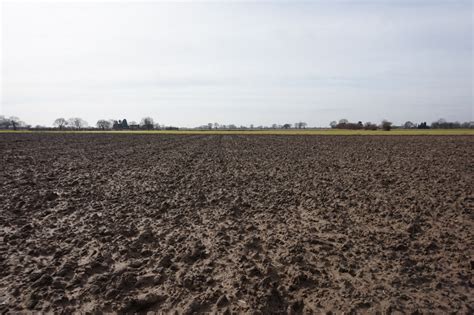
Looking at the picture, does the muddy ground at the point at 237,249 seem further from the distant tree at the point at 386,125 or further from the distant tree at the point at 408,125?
the distant tree at the point at 408,125

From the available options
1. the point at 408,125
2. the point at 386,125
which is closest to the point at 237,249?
the point at 386,125

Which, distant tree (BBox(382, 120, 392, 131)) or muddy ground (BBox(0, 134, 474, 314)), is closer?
muddy ground (BBox(0, 134, 474, 314))

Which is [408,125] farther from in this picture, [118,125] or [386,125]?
[118,125]

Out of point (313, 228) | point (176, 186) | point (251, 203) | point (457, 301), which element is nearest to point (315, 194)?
point (251, 203)

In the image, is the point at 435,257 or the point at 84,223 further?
the point at 84,223

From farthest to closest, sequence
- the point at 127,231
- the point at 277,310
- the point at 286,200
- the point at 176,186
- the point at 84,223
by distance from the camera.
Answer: the point at 176,186 → the point at 286,200 → the point at 84,223 → the point at 127,231 → the point at 277,310

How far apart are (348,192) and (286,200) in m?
2.61

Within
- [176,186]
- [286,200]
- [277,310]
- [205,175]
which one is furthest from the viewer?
[205,175]

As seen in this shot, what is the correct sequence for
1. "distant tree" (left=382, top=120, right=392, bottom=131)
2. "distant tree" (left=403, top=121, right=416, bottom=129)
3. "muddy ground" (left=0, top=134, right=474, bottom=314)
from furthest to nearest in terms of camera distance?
1. "distant tree" (left=403, top=121, right=416, bottom=129)
2. "distant tree" (left=382, top=120, right=392, bottom=131)
3. "muddy ground" (left=0, top=134, right=474, bottom=314)

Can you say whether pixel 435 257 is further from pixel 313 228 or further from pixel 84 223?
pixel 84 223

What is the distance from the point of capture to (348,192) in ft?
32.5

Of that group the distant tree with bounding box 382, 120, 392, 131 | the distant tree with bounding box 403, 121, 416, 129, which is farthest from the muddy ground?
the distant tree with bounding box 403, 121, 416, 129

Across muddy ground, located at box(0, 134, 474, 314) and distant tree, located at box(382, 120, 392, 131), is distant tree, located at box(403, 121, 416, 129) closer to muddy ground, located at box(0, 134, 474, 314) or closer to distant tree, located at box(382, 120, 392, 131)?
distant tree, located at box(382, 120, 392, 131)

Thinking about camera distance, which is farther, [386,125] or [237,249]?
[386,125]
